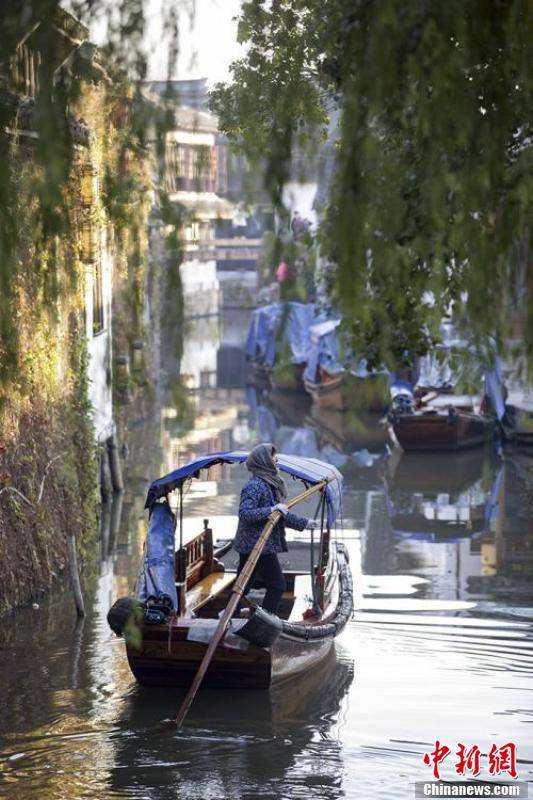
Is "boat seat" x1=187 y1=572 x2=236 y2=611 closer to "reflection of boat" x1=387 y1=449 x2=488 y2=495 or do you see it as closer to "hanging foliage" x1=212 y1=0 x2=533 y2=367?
"hanging foliage" x1=212 y1=0 x2=533 y2=367

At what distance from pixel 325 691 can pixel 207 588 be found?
2.01 metres

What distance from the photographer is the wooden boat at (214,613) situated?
39.4 ft

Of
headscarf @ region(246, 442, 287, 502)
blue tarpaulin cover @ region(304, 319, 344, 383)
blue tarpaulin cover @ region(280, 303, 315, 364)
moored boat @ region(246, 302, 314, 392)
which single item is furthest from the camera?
moored boat @ region(246, 302, 314, 392)

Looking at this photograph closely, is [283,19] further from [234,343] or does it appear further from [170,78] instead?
[234,343]

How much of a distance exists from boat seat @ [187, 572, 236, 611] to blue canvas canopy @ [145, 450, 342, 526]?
3.33 ft

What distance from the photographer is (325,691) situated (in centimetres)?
1300

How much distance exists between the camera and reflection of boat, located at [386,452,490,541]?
22.1 meters

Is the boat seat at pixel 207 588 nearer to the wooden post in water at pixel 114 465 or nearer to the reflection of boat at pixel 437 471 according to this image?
the wooden post in water at pixel 114 465

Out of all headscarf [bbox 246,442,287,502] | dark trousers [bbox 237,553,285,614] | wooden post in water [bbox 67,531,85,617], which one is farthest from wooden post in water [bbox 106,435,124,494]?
headscarf [bbox 246,442,287,502]

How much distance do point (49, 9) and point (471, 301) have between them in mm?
2076

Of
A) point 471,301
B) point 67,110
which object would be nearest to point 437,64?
point 471,301

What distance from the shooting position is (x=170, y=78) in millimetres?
6059

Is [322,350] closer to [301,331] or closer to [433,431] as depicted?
[301,331]

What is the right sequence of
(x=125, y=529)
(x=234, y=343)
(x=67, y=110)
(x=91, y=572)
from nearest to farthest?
(x=67, y=110)
(x=91, y=572)
(x=125, y=529)
(x=234, y=343)
